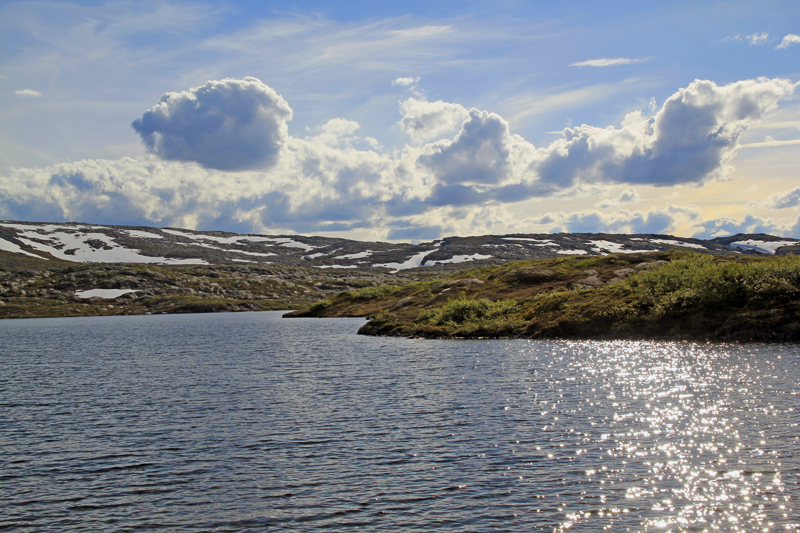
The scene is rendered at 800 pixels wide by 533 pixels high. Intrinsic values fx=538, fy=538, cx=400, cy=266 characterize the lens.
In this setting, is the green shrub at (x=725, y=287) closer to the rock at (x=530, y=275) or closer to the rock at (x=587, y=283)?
the rock at (x=587, y=283)

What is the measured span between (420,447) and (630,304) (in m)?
49.0

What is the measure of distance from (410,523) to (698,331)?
167 feet

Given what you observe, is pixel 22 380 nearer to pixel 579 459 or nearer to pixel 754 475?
pixel 579 459

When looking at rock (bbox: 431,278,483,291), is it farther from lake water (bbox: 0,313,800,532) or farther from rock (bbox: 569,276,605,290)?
lake water (bbox: 0,313,800,532)

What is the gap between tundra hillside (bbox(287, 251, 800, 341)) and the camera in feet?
183

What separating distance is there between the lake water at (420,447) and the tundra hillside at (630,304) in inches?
400

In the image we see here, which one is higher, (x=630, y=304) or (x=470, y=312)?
(x=630, y=304)

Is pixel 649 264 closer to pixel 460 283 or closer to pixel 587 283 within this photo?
pixel 587 283

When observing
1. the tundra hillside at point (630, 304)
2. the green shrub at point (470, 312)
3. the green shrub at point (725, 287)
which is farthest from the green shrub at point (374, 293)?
the green shrub at point (725, 287)

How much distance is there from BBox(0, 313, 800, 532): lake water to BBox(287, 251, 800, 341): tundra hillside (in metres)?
10.2

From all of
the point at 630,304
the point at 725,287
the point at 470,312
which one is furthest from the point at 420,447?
the point at 470,312

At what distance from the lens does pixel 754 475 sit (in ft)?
61.5

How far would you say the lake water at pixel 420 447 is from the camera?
16891 millimetres

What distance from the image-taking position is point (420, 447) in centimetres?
2361
